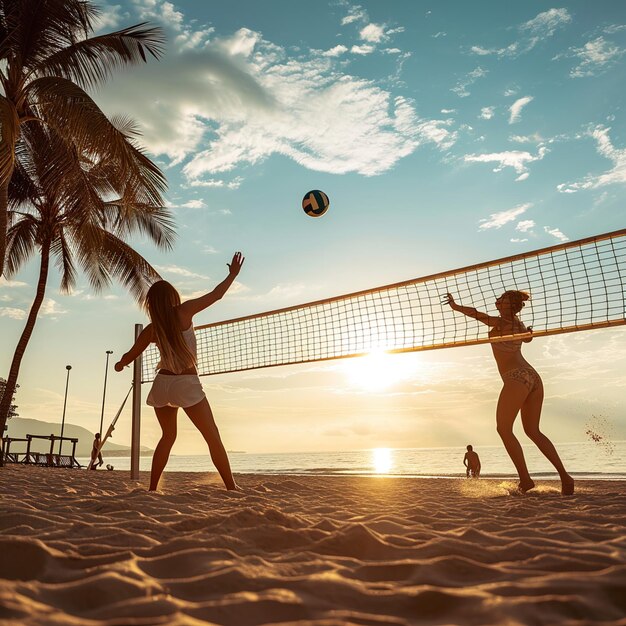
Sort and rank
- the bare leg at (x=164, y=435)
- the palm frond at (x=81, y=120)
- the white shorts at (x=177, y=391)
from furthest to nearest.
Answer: the palm frond at (x=81, y=120)
the bare leg at (x=164, y=435)
the white shorts at (x=177, y=391)

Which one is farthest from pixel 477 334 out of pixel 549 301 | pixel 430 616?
pixel 430 616

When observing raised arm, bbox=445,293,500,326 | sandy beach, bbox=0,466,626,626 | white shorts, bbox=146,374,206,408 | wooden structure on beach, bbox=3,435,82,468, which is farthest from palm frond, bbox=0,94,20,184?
wooden structure on beach, bbox=3,435,82,468

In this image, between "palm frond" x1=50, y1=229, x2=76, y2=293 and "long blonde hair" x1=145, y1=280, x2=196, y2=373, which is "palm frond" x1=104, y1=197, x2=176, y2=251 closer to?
"palm frond" x1=50, y1=229, x2=76, y2=293

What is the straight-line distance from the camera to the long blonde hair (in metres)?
4.35

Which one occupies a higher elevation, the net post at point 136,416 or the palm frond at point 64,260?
the palm frond at point 64,260

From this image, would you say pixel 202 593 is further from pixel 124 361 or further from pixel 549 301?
pixel 549 301

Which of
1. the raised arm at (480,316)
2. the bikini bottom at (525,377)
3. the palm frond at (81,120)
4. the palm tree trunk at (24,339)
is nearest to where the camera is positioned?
the bikini bottom at (525,377)

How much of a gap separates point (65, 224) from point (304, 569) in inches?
580

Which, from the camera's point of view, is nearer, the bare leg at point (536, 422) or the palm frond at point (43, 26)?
the bare leg at point (536, 422)

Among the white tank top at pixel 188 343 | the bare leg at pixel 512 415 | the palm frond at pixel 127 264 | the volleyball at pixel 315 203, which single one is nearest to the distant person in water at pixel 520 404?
the bare leg at pixel 512 415

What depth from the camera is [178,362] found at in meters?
4.38

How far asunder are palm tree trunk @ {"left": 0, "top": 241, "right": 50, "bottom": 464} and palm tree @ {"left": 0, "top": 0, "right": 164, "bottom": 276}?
3.92 meters

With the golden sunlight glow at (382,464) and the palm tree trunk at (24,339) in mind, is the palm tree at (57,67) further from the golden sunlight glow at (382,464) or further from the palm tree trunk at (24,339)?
the golden sunlight glow at (382,464)

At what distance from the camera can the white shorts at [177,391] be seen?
433 cm
